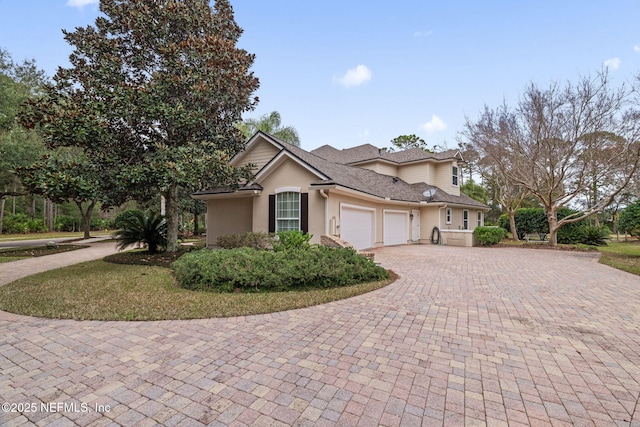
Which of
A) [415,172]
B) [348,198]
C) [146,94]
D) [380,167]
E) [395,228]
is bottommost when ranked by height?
[395,228]

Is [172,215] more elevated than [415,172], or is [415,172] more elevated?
[415,172]

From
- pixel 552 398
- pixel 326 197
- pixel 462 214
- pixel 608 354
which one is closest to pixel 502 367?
pixel 552 398

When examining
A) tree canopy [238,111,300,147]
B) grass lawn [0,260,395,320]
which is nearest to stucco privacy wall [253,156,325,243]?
grass lawn [0,260,395,320]

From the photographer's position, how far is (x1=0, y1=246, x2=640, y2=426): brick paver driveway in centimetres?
244

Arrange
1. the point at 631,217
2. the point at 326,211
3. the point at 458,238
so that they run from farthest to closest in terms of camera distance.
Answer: the point at 458,238 → the point at 631,217 → the point at 326,211

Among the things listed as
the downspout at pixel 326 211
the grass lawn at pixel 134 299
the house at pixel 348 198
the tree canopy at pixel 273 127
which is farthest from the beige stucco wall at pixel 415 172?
the grass lawn at pixel 134 299

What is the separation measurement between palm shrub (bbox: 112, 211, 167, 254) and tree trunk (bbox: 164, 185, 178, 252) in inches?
16.5

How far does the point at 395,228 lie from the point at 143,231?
1278cm

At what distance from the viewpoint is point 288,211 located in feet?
40.4

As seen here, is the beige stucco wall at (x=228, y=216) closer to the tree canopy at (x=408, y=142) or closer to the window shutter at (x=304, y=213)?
the window shutter at (x=304, y=213)

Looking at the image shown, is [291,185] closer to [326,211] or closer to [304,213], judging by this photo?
[304,213]

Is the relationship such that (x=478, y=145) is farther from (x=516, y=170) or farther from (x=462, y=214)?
(x=462, y=214)

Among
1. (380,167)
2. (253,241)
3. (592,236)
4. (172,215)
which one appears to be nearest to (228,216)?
(172,215)

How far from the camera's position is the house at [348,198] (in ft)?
38.8
